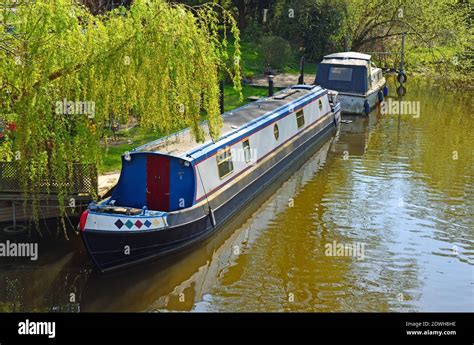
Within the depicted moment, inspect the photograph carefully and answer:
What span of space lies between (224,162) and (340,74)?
50.0 ft

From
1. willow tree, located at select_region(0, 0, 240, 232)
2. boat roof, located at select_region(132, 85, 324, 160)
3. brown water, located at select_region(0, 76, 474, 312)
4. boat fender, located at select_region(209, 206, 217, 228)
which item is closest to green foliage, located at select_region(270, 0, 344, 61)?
boat roof, located at select_region(132, 85, 324, 160)

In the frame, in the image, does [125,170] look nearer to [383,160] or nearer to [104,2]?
[383,160]

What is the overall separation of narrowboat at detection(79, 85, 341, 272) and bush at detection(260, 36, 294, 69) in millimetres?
16842

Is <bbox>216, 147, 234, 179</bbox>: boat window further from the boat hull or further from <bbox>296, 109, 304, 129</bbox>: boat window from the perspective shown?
<bbox>296, 109, 304, 129</bbox>: boat window

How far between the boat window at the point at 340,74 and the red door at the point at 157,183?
17.2 metres

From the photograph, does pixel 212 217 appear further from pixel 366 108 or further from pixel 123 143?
pixel 366 108

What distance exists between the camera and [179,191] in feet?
45.6

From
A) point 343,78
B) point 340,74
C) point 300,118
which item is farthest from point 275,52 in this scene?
point 300,118

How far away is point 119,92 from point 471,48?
30.7 m

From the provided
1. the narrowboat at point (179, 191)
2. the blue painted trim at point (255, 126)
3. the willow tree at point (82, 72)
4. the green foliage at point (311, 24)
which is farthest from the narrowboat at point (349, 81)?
→ the willow tree at point (82, 72)

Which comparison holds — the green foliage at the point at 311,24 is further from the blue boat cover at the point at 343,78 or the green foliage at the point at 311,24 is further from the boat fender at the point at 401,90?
the blue boat cover at the point at 343,78

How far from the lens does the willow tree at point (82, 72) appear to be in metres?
11.4

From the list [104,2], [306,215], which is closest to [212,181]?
[306,215]

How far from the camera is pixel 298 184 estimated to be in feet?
63.2
